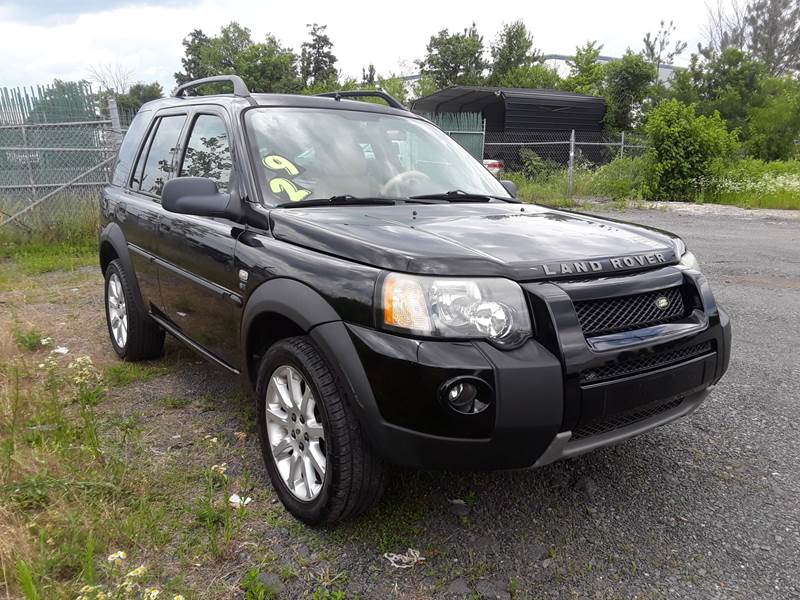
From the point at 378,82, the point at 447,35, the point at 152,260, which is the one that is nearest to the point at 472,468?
the point at 152,260

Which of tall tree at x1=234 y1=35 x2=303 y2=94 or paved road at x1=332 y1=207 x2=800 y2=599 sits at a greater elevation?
tall tree at x1=234 y1=35 x2=303 y2=94

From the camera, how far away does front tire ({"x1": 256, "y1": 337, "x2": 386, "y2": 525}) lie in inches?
87.1

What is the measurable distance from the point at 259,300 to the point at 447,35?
43.8 metres

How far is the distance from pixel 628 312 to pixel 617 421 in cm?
41

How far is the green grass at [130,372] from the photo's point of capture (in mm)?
4152

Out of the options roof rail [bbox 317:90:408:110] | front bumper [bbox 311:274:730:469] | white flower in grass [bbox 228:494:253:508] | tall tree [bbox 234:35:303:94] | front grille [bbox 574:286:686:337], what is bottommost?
white flower in grass [bbox 228:494:253:508]

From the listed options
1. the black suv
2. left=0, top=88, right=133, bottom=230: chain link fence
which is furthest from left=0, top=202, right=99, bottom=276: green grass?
the black suv

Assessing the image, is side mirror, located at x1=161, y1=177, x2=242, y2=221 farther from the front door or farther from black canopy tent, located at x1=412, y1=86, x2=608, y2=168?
black canopy tent, located at x1=412, y1=86, x2=608, y2=168

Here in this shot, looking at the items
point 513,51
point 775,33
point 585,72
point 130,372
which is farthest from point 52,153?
point 775,33

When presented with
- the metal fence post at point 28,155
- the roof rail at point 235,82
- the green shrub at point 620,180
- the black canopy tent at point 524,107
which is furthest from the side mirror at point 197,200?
the black canopy tent at point 524,107

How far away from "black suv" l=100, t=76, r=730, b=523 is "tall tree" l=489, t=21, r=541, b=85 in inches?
1509

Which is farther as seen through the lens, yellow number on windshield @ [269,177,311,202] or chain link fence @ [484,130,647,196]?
chain link fence @ [484,130,647,196]

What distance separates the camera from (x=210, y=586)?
7.05ft

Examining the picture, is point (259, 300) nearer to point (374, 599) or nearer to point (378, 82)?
point (374, 599)
